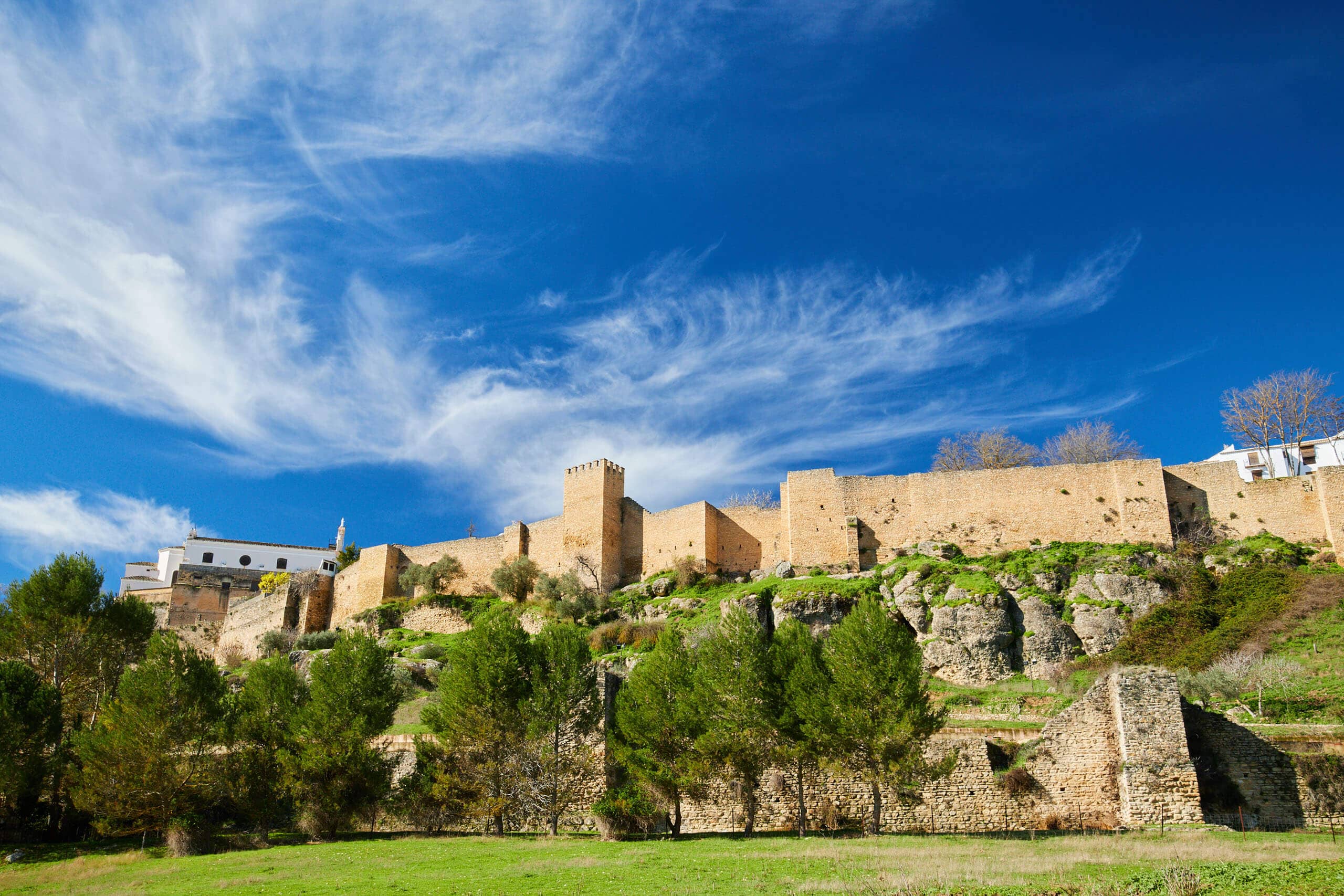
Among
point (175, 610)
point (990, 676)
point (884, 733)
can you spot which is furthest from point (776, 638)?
point (175, 610)

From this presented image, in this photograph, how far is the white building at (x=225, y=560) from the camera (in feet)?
258

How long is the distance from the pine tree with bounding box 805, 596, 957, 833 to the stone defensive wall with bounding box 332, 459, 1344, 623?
21.4 meters

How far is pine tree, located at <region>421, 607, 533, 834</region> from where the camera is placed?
79.3ft

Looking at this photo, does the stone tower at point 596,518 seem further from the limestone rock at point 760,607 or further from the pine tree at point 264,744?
the pine tree at point 264,744

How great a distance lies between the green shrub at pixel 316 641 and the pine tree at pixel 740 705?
36.3 m

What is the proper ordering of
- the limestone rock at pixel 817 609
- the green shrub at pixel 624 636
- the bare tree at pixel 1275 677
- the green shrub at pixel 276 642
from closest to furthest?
the bare tree at pixel 1275 677, the limestone rock at pixel 817 609, the green shrub at pixel 624 636, the green shrub at pixel 276 642

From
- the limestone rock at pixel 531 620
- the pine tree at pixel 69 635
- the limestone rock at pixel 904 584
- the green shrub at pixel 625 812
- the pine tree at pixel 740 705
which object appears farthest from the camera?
the limestone rock at pixel 531 620

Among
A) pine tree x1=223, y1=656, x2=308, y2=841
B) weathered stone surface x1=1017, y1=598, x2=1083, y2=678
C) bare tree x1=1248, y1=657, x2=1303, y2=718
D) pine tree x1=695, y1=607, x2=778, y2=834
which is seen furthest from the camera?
weathered stone surface x1=1017, y1=598, x2=1083, y2=678

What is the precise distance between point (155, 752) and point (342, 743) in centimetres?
476

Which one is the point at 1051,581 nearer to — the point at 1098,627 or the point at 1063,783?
the point at 1098,627

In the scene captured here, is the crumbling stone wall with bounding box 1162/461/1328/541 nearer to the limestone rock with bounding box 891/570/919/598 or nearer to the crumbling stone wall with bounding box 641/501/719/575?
the limestone rock with bounding box 891/570/919/598

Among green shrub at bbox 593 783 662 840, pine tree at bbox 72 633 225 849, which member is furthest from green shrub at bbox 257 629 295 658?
green shrub at bbox 593 783 662 840

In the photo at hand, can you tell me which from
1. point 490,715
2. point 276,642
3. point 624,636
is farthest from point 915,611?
point 276,642

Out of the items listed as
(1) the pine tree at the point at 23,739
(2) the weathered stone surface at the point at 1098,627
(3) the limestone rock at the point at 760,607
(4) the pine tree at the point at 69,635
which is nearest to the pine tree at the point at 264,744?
(1) the pine tree at the point at 23,739
